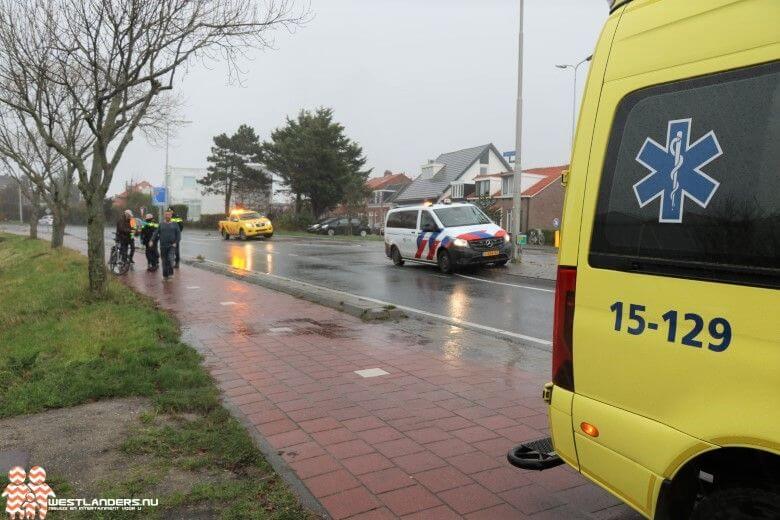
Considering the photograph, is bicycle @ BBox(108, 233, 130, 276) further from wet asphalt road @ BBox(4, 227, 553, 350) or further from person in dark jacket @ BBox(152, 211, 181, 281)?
wet asphalt road @ BBox(4, 227, 553, 350)

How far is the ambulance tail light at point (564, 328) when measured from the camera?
2.69 meters

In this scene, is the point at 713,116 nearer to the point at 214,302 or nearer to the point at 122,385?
the point at 122,385

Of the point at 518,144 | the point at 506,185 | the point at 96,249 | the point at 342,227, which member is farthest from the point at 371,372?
the point at 506,185

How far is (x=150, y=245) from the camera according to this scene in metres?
17.4

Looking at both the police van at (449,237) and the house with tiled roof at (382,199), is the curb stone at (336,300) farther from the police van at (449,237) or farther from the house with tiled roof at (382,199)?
the house with tiled roof at (382,199)

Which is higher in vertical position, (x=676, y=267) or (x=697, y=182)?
(x=697, y=182)

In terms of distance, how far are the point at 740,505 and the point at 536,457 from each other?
4.10 ft

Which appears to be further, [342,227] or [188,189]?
[188,189]

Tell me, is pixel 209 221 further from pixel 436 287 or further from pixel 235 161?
pixel 436 287

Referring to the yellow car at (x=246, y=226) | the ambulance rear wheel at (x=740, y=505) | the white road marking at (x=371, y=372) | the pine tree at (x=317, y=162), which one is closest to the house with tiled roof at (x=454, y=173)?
the pine tree at (x=317, y=162)

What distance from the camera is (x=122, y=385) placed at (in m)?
5.54

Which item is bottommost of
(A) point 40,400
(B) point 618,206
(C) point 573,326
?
(A) point 40,400

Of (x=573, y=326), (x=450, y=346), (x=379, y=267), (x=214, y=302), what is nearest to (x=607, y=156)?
(x=573, y=326)

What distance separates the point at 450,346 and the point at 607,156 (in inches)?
198
